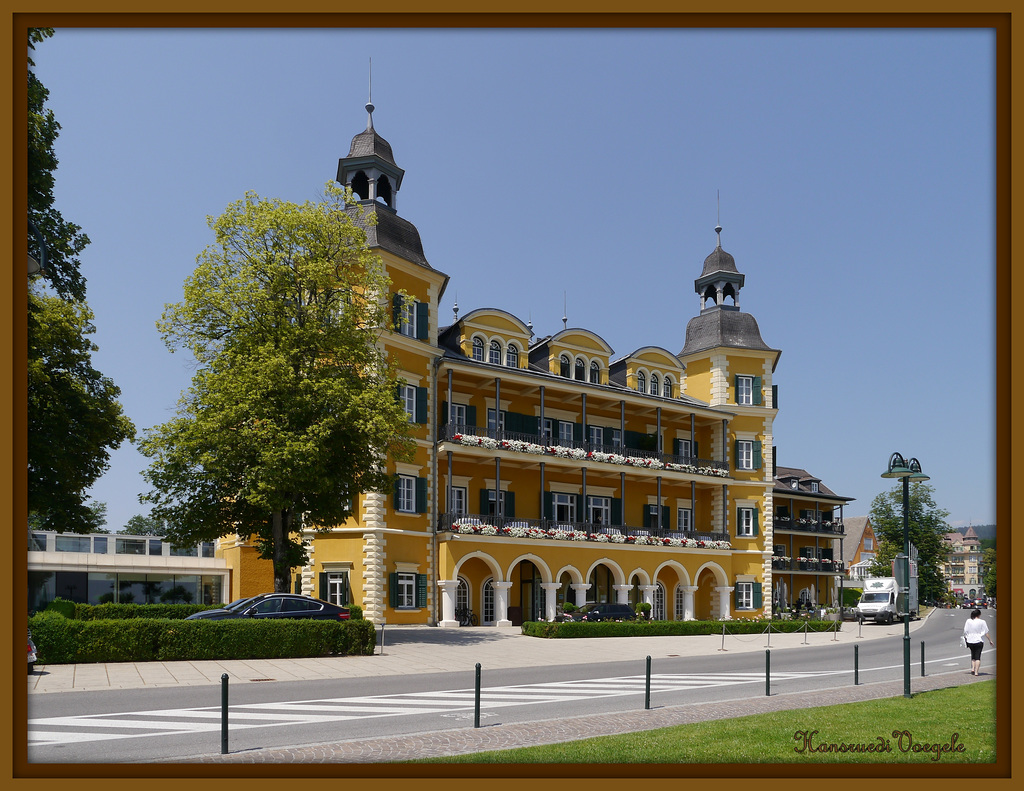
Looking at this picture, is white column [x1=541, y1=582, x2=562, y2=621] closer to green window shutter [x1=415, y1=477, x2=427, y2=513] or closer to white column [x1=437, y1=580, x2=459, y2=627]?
white column [x1=437, y1=580, x2=459, y2=627]

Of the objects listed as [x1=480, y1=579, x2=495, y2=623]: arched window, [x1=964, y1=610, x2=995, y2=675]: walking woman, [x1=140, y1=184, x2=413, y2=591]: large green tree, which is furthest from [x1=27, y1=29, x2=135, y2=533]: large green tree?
[x1=964, y1=610, x2=995, y2=675]: walking woman

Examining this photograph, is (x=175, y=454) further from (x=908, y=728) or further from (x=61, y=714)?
(x=908, y=728)

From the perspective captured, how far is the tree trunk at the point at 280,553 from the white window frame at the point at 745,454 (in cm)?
3168

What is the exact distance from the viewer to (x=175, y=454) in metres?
26.1

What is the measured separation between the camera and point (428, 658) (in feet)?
82.3

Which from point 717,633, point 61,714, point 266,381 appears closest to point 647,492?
point 717,633

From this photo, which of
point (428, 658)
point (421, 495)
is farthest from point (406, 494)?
point (428, 658)

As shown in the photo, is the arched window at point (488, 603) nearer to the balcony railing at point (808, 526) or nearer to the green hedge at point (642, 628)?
the green hedge at point (642, 628)

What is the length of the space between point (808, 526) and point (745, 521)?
1668cm

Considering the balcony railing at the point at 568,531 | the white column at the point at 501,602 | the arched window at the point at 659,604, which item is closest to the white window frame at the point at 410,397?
the balcony railing at the point at 568,531

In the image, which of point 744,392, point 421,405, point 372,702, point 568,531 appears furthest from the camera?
point 744,392

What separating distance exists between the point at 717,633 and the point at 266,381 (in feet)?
81.4

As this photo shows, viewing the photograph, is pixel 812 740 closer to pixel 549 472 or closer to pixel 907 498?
pixel 907 498
